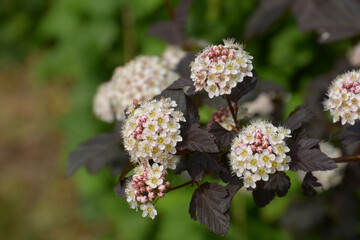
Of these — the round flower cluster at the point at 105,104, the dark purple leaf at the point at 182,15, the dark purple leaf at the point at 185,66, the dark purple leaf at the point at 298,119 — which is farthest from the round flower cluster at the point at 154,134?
the dark purple leaf at the point at 182,15

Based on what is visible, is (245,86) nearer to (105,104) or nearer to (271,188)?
(271,188)

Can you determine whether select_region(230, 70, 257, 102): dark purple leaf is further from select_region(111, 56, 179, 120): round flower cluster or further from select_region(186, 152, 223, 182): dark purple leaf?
select_region(111, 56, 179, 120): round flower cluster

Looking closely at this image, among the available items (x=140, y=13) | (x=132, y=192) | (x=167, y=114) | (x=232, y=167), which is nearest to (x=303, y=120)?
(x=232, y=167)

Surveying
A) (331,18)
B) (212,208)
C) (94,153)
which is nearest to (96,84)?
(94,153)

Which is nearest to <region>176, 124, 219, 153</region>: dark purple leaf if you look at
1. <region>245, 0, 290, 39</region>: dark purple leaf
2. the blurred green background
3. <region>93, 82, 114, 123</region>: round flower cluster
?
<region>93, 82, 114, 123</region>: round flower cluster

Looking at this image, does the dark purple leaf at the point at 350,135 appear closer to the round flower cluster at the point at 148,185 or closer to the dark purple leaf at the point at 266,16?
the round flower cluster at the point at 148,185
